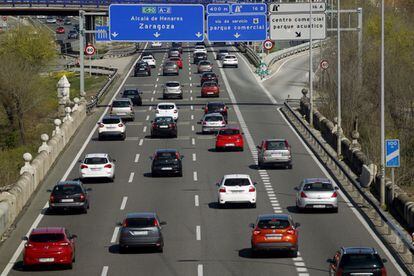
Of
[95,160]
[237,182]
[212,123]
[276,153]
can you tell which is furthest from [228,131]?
[237,182]

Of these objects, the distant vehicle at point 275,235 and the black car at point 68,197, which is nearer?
the distant vehicle at point 275,235

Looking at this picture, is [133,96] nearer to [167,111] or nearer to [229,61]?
[167,111]

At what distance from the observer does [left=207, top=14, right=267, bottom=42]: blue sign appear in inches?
3307

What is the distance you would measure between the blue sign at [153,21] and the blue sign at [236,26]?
1554 mm

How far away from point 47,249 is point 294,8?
2028 inches

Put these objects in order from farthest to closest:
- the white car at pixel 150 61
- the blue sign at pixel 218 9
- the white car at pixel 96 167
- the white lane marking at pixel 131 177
A: the white car at pixel 150 61 → the blue sign at pixel 218 9 → the white lane marking at pixel 131 177 → the white car at pixel 96 167

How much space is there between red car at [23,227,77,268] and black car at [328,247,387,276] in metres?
9.47

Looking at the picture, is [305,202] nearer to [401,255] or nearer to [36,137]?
[401,255]

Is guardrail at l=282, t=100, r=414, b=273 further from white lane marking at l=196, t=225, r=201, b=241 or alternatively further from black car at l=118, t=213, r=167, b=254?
black car at l=118, t=213, r=167, b=254

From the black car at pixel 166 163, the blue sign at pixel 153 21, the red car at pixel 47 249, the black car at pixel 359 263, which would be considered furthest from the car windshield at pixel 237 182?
the blue sign at pixel 153 21

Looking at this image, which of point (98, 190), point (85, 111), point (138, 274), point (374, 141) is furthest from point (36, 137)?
point (138, 274)

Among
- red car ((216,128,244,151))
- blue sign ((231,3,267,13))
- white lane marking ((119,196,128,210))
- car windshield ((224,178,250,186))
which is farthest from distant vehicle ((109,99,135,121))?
car windshield ((224,178,250,186))

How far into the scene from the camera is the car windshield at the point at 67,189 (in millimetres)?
45000

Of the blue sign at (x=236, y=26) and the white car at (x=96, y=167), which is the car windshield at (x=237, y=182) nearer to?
the white car at (x=96, y=167)
